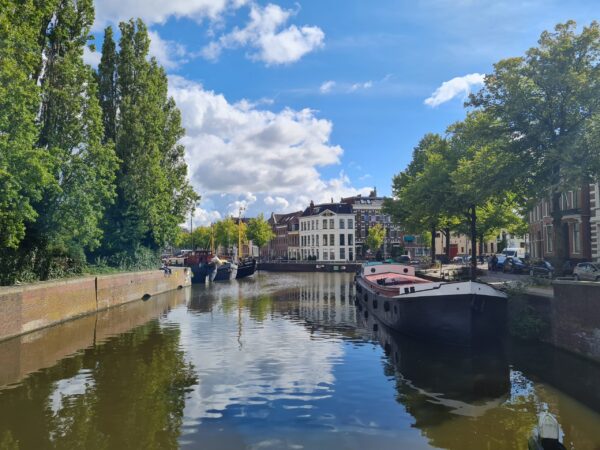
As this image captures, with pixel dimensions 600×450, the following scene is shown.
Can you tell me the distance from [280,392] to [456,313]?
9.01m

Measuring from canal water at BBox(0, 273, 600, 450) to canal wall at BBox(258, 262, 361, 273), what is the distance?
2453 inches

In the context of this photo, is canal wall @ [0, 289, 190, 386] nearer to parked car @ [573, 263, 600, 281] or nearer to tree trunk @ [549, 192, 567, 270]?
tree trunk @ [549, 192, 567, 270]

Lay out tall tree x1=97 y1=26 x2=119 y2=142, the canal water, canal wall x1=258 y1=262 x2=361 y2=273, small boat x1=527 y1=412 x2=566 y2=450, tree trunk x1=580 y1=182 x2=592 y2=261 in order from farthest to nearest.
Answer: canal wall x1=258 y1=262 x2=361 y2=273
tall tree x1=97 y1=26 x2=119 y2=142
tree trunk x1=580 y1=182 x2=592 y2=261
the canal water
small boat x1=527 y1=412 x2=566 y2=450

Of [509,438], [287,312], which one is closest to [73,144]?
[287,312]

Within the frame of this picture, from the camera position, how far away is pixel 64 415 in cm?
1120

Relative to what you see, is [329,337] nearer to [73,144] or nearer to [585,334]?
[585,334]

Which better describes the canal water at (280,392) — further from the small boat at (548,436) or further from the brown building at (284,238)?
the brown building at (284,238)

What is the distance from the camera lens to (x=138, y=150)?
3706cm

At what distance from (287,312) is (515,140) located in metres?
16.7

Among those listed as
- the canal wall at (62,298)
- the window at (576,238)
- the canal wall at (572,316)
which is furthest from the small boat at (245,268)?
the canal wall at (572,316)

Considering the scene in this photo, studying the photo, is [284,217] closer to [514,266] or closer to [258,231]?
[258,231]

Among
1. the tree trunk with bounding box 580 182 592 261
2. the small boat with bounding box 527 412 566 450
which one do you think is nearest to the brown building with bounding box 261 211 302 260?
the tree trunk with bounding box 580 182 592 261

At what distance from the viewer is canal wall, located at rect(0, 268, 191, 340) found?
64.7 ft

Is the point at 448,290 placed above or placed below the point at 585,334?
above
